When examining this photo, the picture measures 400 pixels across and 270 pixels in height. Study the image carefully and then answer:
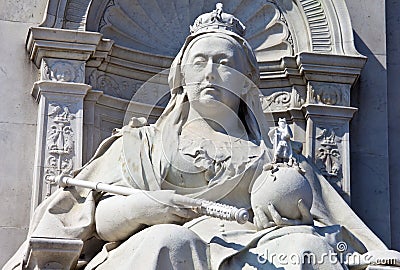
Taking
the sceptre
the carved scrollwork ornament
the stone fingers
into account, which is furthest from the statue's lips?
the carved scrollwork ornament

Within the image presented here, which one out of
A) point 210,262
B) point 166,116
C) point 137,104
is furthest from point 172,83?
point 210,262

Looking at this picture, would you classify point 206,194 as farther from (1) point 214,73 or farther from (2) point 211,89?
(1) point 214,73

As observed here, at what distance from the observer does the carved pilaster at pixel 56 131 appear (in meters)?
10.6

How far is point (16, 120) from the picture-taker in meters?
10.9

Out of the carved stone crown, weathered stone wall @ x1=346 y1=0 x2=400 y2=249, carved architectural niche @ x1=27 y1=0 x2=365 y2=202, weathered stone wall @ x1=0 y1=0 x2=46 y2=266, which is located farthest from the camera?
weathered stone wall @ x1=346 y1=0 x2=400 y2=249

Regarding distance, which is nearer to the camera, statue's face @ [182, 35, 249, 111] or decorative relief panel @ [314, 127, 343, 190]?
statue's face @ [182, 35, 249, 111]

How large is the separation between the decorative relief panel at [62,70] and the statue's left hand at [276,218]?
2.69 m

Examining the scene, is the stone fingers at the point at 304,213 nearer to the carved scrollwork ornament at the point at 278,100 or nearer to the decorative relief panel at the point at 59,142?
Result: the decorative relief panel at the point at 59,142

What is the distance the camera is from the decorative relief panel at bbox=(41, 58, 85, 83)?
10867mm

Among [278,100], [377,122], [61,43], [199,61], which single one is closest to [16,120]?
[61,43]

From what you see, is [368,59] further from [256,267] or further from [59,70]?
[256,267]

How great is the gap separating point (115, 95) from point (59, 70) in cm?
62

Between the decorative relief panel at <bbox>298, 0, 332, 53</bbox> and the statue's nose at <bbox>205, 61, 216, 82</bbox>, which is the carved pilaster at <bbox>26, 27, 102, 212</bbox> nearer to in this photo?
the statue's nose at <bbox>205, 61, 216, 82</bbox>

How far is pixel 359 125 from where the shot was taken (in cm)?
1150
